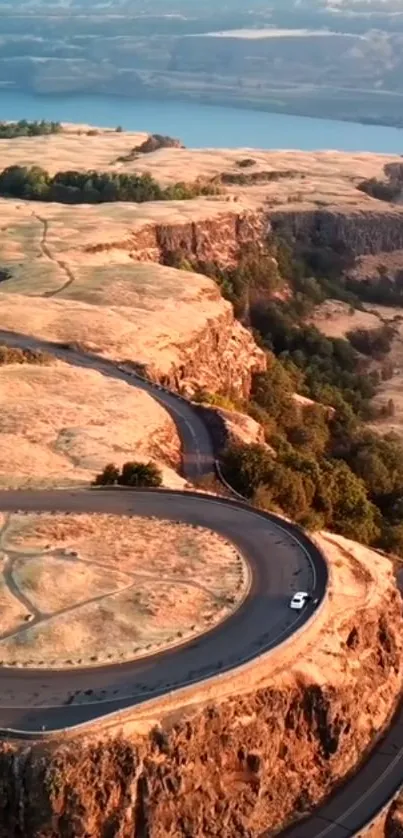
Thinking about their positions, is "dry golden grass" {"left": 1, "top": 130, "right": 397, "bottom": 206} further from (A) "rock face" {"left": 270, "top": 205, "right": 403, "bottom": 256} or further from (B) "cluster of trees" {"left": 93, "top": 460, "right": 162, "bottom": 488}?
(B) "cluster of trees" {"left": 93, "top": 460, "right": 162, "bottom": 488}

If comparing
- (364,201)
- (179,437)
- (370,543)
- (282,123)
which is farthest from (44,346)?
(282,123)

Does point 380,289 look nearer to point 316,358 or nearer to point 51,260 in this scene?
point 316,358

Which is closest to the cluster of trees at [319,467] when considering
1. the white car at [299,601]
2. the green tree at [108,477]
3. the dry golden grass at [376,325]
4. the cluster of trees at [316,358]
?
the cluster of trees at [316,358]

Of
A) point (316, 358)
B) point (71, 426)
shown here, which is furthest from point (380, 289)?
point (71, 426)

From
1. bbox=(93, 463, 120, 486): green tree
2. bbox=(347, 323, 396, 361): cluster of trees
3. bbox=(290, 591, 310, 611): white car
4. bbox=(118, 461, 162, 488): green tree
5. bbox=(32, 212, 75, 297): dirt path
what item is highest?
bbox=(290, 591, 310, 611): white car

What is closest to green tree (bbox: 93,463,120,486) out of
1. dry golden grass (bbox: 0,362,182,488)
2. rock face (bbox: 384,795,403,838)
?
dry golden grass (bbox: 0,362,182,488)

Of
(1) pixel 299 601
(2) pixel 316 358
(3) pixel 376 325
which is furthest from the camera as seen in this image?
(3) pixel 376 325
